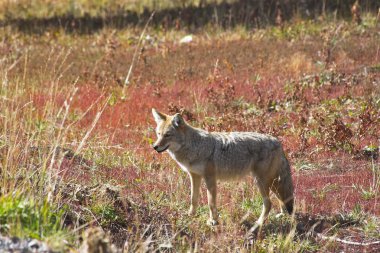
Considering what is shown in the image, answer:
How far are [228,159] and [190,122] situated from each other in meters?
5.55

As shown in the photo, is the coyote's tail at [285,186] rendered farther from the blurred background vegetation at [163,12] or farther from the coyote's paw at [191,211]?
the blurred background vegetation at [163,12]

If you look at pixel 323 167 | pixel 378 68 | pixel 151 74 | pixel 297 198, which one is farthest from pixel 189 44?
pixel 297 198

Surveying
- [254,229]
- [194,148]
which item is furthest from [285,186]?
[194,148]

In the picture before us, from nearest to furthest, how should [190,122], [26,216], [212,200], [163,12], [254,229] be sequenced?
[26,216]
[254,229]
[212,200]
[190,122]
[163,12]

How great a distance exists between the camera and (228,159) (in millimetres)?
7719

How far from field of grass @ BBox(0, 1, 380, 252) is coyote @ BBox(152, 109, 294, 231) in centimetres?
29

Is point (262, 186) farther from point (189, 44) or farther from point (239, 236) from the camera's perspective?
point (189, 44)

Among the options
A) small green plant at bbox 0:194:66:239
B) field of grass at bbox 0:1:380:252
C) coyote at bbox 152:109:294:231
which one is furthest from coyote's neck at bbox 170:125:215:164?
small green plant at bbox 0:194:66:239

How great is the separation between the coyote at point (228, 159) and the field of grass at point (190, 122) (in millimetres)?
289

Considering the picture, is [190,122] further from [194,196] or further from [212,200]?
[212,200]

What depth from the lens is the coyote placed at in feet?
24.9

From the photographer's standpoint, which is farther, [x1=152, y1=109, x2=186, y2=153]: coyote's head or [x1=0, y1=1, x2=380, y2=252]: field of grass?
[x1=152, y1=109, x2=186, y2=153]: coyote's head

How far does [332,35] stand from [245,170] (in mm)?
12818

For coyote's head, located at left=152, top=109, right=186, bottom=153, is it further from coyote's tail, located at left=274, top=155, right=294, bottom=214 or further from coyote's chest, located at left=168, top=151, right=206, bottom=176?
coyote's tail, located at left=274, top=155, right=294, bottom=214
